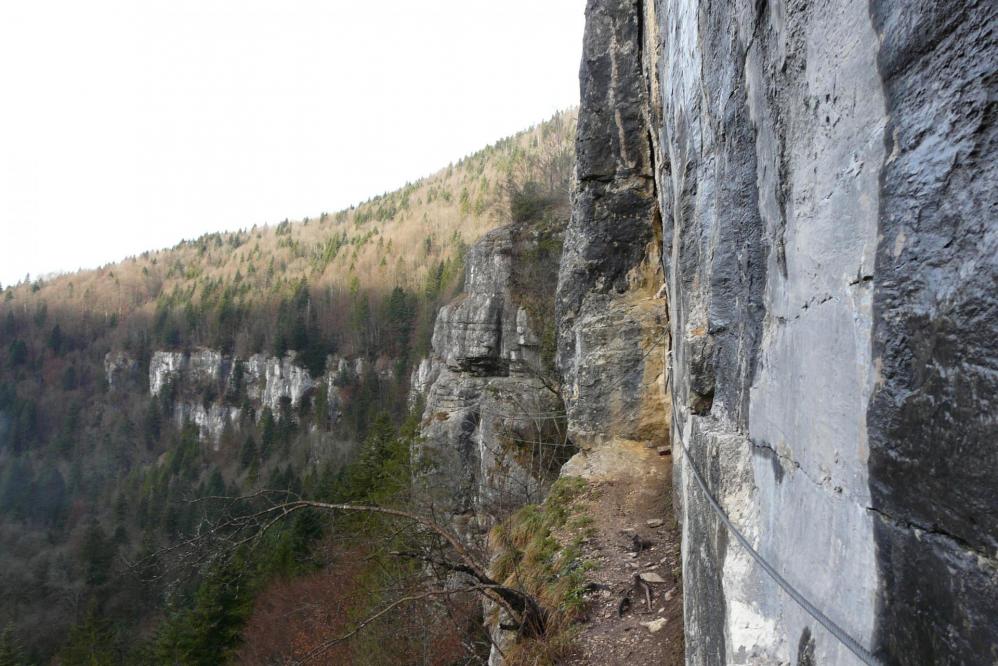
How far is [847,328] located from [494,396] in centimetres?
1667

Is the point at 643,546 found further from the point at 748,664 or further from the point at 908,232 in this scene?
the point at 908,232

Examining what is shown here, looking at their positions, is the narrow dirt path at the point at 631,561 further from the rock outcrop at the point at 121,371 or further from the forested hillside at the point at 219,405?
the rock outcrop at the point at 121,371

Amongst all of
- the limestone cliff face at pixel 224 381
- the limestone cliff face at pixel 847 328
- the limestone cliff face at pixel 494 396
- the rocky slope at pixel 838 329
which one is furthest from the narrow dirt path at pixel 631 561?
the limestone cliff face at pixel 224 381

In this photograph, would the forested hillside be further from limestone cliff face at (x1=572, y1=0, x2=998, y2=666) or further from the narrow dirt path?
limestone cliff face at (x1=572, y1=0, x2=998, y2=666)

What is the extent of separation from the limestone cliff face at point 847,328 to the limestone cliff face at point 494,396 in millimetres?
12723

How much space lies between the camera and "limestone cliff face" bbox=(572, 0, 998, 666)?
1.03m

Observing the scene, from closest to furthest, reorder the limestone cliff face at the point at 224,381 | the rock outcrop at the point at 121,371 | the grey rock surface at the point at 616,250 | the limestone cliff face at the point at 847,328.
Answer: the limestone cliff face at the point at 847,328 < the grey rock surface at the point at 616,250 < the limestone cliff face at the point at 224,381 < the rock outcrop at the point at 121,371

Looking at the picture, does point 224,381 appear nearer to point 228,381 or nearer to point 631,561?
point 228,381

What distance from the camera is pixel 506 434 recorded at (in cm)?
1697

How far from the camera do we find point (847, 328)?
58.1 inches

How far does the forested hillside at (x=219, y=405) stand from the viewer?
18375mm

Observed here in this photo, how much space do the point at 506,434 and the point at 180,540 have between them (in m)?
12.9

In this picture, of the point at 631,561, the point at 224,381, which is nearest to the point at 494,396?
the point at 631,561

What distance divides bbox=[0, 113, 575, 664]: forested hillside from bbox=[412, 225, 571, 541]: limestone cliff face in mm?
1577
